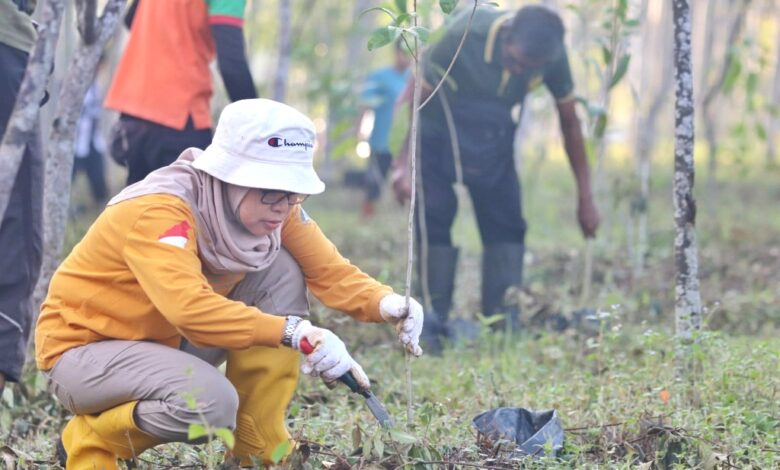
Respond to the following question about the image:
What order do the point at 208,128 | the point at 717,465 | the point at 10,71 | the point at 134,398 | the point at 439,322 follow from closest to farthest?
the point at 134,398 < the point at 717,465 < the point at 10,71 < the point at 208,128 < the point at 439,322

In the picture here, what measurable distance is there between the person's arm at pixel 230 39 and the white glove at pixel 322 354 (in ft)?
6.11

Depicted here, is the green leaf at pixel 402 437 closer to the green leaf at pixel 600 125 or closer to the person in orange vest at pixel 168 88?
the person in orange vest at pixel 168 88

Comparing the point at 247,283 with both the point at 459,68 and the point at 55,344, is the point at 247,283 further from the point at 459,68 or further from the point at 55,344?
the point at 459,68

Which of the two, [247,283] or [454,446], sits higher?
[247,283]

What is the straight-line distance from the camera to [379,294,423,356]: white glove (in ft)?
9.93

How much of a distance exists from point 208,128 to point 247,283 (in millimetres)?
1636

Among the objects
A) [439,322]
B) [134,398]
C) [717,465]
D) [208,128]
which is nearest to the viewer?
[134,398]

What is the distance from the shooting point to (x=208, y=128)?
4656 mm

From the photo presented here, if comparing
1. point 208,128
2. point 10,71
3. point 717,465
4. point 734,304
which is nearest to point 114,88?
point 208,128

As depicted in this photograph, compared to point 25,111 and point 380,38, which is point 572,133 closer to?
point 380,38

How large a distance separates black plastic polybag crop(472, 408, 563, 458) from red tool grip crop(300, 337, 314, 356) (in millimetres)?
685

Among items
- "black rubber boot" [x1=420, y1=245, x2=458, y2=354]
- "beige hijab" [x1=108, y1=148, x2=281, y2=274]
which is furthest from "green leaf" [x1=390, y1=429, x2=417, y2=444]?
"black rubber boot" [x1=420, y1=245, x2=458, y2=354]

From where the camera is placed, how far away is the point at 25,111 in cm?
335

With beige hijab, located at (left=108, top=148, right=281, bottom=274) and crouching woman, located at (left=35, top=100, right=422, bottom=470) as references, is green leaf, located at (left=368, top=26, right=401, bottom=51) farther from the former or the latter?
beige hijab, located at (left=108, top=148, right=281, bottom=274)
